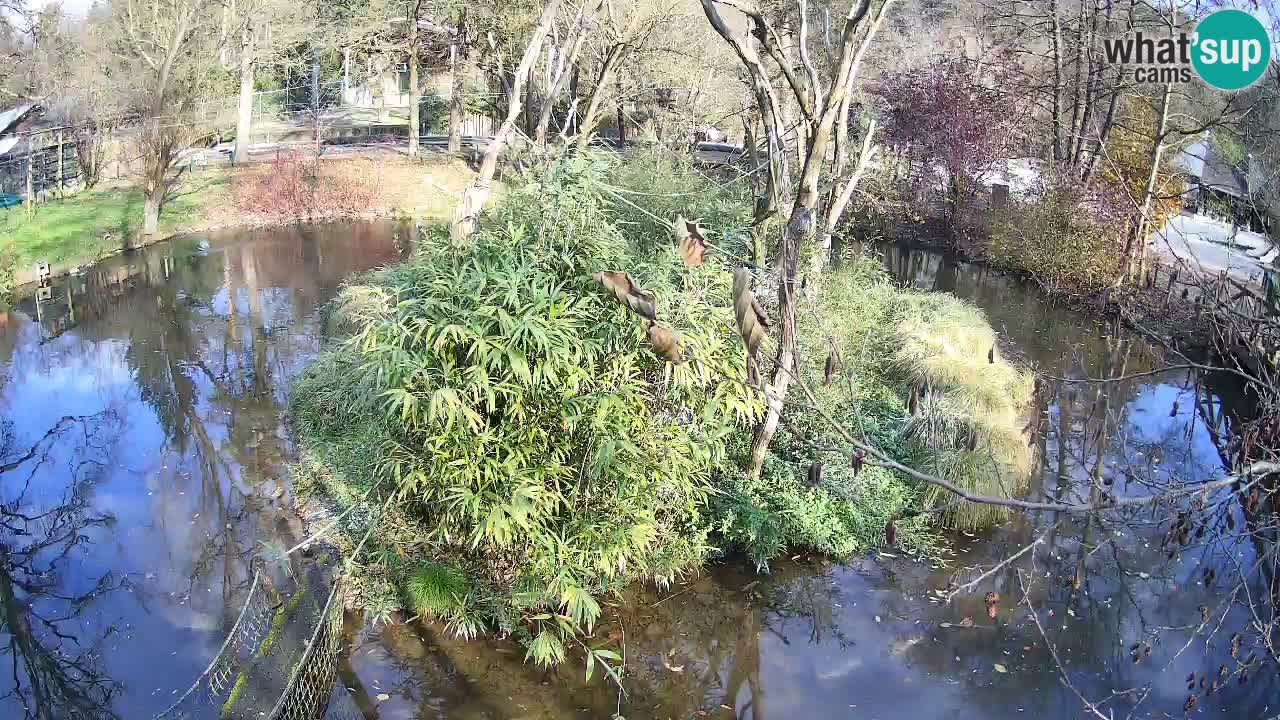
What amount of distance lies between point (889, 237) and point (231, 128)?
18.9 m

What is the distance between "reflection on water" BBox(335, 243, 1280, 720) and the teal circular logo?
2.65 meters

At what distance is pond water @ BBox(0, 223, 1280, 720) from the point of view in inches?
270

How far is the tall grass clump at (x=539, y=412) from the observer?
6.61m

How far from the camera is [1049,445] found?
10.9 metres

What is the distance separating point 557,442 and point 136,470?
5784 millimetres

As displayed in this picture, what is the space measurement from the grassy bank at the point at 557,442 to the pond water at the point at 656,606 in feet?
1.14

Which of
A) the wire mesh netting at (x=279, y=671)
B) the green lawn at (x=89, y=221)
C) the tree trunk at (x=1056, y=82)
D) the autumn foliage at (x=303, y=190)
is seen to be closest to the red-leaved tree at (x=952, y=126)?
the tree trunk at (x=1056, y=82)

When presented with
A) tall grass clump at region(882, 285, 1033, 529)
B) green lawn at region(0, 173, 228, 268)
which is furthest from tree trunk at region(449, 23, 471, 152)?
tall grass clump at region(882, 285, 1033, 529)

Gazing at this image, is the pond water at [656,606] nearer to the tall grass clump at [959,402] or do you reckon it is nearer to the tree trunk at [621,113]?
the tall grass clump at [959,402]

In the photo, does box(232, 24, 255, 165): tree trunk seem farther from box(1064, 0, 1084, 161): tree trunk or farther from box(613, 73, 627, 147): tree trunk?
box(1064, 0, 1084, 161): tree trunk

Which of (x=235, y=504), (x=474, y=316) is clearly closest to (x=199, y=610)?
(x=235, y=504)

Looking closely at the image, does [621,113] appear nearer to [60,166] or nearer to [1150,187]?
[60,166]

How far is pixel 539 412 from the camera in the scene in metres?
6.85

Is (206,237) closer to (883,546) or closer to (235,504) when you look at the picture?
(235,504)
